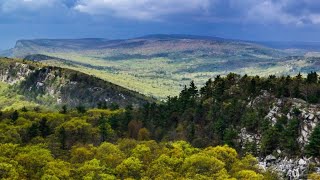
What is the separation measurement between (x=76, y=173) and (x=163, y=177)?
20.9m

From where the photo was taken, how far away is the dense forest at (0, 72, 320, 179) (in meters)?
108

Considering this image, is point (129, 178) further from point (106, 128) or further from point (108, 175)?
point (106, 128)

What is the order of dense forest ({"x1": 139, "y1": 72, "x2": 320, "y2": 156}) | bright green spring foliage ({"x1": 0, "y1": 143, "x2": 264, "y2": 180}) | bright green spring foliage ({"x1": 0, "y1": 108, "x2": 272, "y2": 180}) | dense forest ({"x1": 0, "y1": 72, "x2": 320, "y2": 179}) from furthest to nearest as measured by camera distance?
dense forest ({"x1": 139, "y1": 72, "x2": 320, "y2": 156}) → dense forest ({"x1": 0, "y1": 72, "x2": 320, "y2": 179}) → bright green spring foliage ({"x1": 0, "y1": 108, "x2": 272, "y2": 180}) → bright green spring foliage ({"x1": 0, "y1": 143, "x2": 264, "y2": 180})

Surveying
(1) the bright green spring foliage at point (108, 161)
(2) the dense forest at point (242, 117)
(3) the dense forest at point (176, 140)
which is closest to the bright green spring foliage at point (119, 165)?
(1) the bright green spring foliage at point (108, 161)

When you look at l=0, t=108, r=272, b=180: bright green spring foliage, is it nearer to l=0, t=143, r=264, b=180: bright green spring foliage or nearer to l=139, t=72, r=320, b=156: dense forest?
l=0, t=143, r=264, b=180: bright green spring foliage

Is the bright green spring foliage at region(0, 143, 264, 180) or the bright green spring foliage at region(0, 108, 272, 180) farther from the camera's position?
the bright green spring foliage at region(0, 108, 272, 180)

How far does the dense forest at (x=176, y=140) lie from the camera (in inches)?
4259

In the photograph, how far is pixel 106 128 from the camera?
173625 millimetres

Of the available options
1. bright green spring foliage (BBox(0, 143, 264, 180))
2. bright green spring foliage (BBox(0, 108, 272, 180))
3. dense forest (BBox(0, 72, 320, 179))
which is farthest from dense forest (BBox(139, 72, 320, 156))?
bright green spring foliage (BBox(0, 143, 264, 180))

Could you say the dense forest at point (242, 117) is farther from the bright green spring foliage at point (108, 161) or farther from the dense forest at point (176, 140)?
the bright green spring foliage at point (108, 161)

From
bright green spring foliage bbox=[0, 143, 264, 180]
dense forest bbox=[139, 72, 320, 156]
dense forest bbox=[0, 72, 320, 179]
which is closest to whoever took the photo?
bright green spring foliage bbox=[0, 143, 264, 180]

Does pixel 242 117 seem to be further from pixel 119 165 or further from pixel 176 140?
pixel 119 165

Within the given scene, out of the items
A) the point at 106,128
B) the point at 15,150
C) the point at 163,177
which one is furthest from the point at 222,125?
the point at 15,150

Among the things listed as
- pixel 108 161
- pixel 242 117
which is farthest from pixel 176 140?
pixel 108 161
